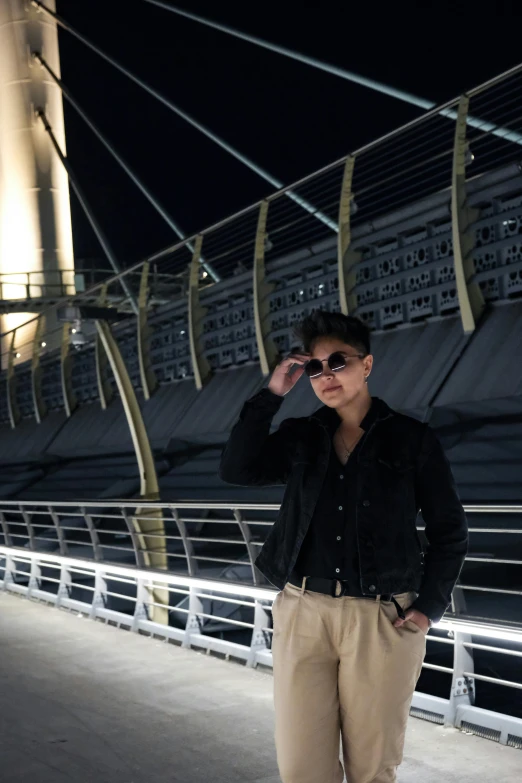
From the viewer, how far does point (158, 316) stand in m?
17.8

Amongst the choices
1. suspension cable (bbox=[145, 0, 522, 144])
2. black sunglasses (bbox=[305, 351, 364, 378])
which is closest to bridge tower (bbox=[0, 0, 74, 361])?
suspension cable (bbox=[145, 0, 522, 144])

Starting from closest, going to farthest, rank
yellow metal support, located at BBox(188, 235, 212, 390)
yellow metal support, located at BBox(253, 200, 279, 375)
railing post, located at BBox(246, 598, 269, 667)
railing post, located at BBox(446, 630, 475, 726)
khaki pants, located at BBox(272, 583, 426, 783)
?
khaki pants, located at BBox(272, 583, 426, 783)
railing post, located at BBox(446, 630, 475, 726)
railing post, located at BBox(246, 598, 269, 667)
yellow metal support, located at BBox(253, 200, 279, 375)
yellow metal support, located at BBox(188, 235, 212, 390)

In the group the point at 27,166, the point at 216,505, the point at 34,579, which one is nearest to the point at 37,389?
the point at 34,579

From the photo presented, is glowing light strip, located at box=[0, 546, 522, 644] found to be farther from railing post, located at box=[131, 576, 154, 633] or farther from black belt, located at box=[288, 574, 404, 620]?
black belt, located at box=[288, 574, 404, 620]

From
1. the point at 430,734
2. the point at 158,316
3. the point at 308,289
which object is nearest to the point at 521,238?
the point at 308,289

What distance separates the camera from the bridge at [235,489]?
4961 millimetres

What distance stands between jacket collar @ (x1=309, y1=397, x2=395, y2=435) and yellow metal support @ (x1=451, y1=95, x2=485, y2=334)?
7382mm

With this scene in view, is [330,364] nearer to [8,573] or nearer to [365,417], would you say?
[365,417]

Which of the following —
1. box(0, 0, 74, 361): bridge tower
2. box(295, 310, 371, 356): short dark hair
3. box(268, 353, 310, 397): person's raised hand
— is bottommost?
box(268, 353, 310, 397): person's raised hand

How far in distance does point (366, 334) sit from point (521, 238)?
703 centimetres

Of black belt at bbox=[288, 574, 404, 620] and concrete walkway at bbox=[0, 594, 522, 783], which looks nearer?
black belt at bbox=[288, 574, 404, 620]

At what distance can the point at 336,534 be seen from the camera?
9.02 feet

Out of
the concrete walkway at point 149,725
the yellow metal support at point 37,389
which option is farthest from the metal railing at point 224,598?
the yellow metal support at point 37,389

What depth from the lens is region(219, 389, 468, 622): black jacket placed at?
2.72m
